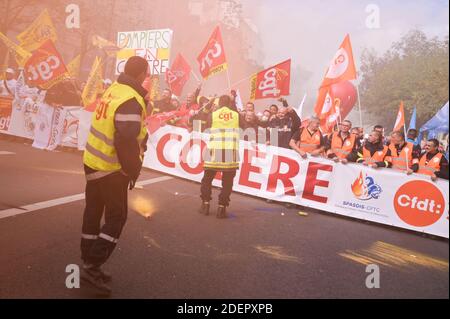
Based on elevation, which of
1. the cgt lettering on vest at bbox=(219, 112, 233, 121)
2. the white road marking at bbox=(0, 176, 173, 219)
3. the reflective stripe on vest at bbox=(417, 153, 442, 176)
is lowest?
the white road marking at bbox=(0, 176, 173, 219)

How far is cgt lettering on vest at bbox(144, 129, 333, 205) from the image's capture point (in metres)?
7.77

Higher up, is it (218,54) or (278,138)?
(218,54)

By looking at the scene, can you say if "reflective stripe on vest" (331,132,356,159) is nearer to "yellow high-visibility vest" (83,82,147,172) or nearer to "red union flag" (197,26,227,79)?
"red union flag" (197,26,227,79)

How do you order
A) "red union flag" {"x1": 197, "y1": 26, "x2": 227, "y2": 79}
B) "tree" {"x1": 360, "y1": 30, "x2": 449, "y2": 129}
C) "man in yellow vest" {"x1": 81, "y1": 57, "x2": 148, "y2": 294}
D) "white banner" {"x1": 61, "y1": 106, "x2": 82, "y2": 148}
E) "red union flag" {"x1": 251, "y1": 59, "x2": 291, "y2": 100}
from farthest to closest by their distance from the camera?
"tree" {"x1": 360, "y1": 30, "x2": 449, "y2": 129}
"white banner" {"x1": 61, "y1": 106, "x2": 82, "y2": 148}
"red union flag" {"x1": 197, "y1": 26, "x2": 227, "y2": 79}
"red union flag" {"x1": 251, "y1": 59, "x2": 291, "y2": 100}
"man in yellow vest" {"x1": 81, "y1": 57, "x2": 148, "y2": 294}

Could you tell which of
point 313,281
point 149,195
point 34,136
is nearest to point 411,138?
point 149,195

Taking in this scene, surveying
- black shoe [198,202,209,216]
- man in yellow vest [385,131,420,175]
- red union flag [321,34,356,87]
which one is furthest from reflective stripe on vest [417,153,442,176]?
black shoe [198,202,209,216]

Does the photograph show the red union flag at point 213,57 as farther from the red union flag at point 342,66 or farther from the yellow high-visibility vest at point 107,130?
the yellow high-visibility vest at point 107,130

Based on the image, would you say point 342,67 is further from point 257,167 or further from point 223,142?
point 223,142

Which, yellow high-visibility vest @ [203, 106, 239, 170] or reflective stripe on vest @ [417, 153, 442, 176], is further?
reflective stripe on vest @ [417, 153, 442, 176]

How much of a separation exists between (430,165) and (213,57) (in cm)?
547

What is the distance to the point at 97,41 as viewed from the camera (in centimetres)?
1641

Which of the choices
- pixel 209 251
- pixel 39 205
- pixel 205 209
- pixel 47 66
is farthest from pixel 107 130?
pixel 47 66
